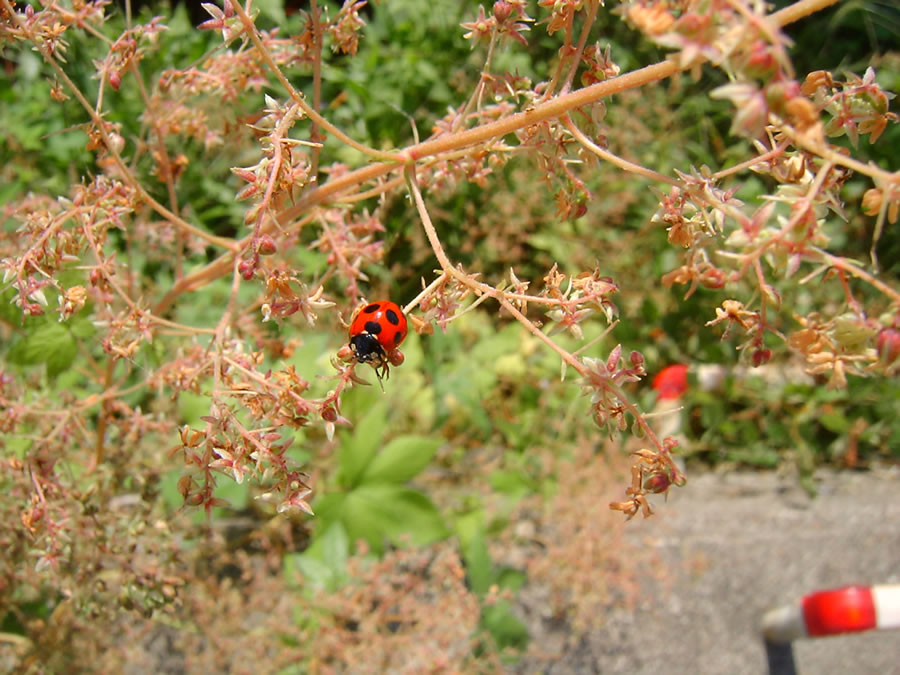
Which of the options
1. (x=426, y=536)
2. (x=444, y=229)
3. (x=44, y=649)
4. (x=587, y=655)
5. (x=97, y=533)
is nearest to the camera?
(x=97, y=533)

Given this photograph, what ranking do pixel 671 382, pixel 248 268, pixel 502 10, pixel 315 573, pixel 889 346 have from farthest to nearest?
pixel 671 382 → pixel 315 573 → pixel 502 10 → pixel 248 268 → pixel 889 346

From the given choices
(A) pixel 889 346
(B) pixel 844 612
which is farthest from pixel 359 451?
(A) pixel 889 346

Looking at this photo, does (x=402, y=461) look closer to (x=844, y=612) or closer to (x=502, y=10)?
(x=844, y=612)

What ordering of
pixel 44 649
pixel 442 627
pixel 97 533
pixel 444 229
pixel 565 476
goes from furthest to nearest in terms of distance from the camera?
pixel 444 229
pixel 565 476
pixel 442 627
pixel 44 649
pixel 97 533

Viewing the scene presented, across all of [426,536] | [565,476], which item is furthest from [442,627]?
[565,476]

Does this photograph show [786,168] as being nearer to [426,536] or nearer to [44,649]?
[426,536]

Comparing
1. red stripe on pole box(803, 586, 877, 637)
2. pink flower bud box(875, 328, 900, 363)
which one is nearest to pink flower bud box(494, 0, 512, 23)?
pink flower bud box(875, 328, 900, 363)

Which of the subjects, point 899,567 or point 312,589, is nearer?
point 312,589
